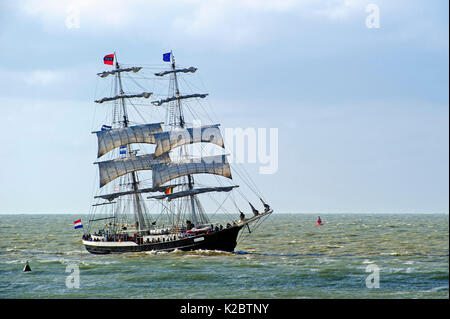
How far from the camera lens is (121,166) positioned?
76312mm

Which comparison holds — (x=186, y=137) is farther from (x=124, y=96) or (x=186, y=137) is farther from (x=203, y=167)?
(x=124, y=96)

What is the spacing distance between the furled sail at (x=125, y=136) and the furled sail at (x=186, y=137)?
492 cm

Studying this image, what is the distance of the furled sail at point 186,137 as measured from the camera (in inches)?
2793

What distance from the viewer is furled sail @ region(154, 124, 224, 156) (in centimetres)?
7094

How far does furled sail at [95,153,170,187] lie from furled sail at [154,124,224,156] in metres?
4.66

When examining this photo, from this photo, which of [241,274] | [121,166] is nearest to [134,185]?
[121,166]

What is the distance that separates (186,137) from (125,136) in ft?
34.2

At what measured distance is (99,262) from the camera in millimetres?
60344

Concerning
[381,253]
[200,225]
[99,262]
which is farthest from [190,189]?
[381,253]

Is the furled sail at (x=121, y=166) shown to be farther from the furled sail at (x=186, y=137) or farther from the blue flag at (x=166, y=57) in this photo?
the blue flag at (x=166, y=57)

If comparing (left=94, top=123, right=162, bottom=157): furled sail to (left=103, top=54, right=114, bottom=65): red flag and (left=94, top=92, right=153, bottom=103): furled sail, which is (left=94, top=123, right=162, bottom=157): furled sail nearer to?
(left=94, top=92, right=153, bottom=103): furled sail
